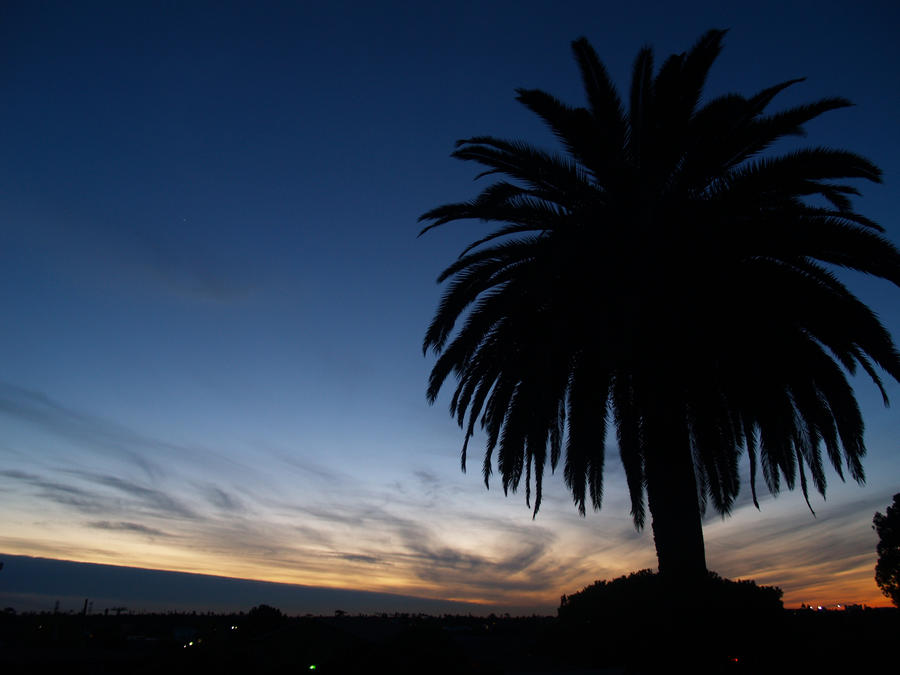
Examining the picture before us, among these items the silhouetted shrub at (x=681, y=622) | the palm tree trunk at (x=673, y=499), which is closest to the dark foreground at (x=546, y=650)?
the silhouetted shrub at (x=681, y=622)

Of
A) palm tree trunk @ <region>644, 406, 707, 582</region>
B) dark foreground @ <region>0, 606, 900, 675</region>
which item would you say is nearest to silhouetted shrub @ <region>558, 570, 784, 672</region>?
dark foreground @ <region>0, 606, 900, 675</region>

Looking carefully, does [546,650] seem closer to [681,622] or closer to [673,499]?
[681,622]

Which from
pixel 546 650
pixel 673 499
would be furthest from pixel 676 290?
pixel 546 650

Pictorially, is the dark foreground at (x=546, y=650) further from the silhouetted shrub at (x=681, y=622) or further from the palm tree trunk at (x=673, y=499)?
the palm tree trunk at (x=673, y=499)

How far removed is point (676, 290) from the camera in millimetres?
10938

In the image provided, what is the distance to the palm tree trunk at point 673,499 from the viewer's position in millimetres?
11656

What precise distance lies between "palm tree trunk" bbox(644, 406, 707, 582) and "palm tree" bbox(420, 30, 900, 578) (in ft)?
0.14

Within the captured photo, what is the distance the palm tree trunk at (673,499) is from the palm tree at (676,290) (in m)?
0.04

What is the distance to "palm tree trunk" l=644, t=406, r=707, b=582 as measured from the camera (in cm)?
1166

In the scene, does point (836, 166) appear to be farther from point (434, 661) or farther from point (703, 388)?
point (434, 661)

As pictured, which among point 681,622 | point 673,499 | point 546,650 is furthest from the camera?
point 673,499

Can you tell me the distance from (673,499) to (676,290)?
4516mm

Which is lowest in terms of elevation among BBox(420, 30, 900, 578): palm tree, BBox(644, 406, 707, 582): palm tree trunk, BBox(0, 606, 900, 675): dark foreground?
BBox(0, 606, 900, 675): dark foreground

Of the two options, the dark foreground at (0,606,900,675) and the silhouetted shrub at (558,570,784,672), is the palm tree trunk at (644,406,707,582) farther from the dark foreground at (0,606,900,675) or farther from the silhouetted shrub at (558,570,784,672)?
the dark foreground at (0,606,900,675)
